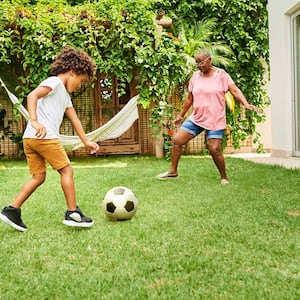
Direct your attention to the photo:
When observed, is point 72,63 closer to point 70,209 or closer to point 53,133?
point 53,133

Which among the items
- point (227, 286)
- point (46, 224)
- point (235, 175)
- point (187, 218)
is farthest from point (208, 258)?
point (235, 175)

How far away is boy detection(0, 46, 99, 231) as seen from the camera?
275 cm

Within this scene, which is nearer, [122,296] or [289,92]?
[122,296]

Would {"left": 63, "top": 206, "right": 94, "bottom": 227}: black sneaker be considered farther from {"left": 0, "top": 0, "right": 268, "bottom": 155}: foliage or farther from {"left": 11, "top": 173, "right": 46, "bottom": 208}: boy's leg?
{"left": 0, "top": 0, "right": 268, "bottom": 155}: foliage

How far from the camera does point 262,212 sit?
10.1 ft

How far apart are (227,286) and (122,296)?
41 centimetres

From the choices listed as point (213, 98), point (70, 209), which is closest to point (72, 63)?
point (70, 209)

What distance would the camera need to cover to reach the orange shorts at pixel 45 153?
110 inches

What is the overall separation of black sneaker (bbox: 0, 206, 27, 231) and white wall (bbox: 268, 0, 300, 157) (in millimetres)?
5060

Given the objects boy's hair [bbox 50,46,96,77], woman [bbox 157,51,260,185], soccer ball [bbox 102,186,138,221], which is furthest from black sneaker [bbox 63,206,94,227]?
woman [bbox 157,51,260,185]

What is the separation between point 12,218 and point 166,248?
1022 mm

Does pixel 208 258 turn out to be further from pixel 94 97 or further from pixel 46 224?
pixel 94 97

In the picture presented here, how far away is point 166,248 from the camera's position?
7.58 ft

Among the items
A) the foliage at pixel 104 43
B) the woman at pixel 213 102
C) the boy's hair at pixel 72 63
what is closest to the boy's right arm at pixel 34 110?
the boy's hair at pixel 72 63
